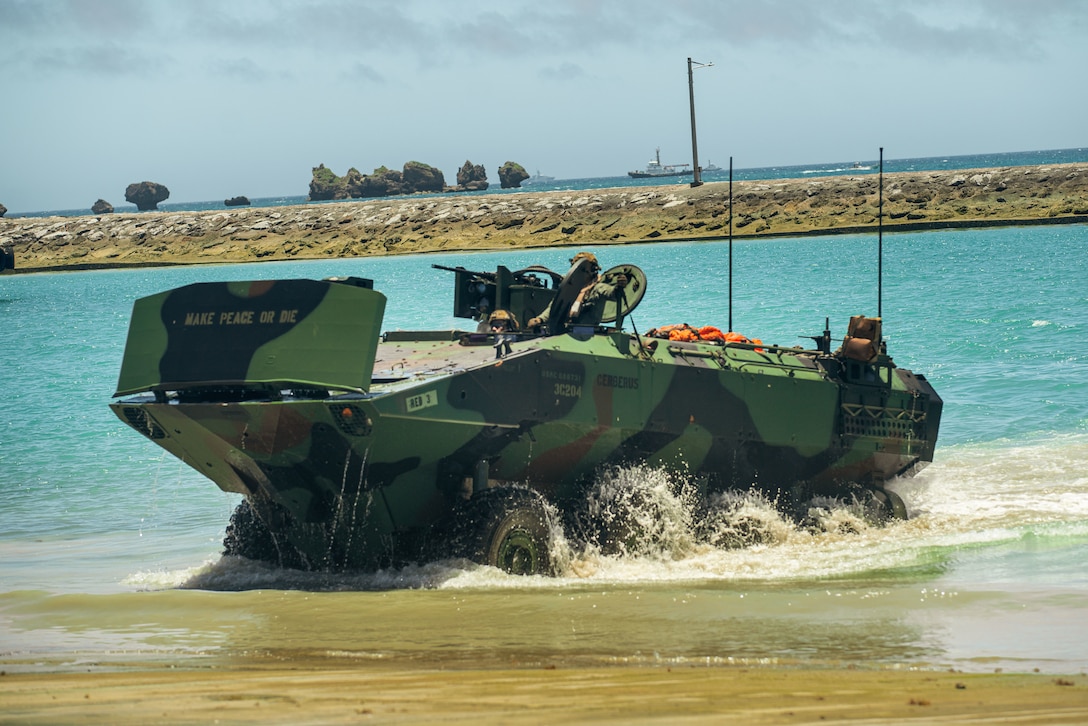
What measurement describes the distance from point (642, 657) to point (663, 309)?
76.8 ft

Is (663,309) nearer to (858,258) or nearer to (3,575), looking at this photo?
(858,258)

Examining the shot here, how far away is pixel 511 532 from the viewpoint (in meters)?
11.4

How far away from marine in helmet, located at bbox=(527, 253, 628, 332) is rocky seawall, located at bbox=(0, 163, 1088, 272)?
45.5 meters

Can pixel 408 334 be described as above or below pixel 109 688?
above

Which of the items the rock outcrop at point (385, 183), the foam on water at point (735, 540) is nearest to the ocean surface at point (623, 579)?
the foam on water at point (735, 540)

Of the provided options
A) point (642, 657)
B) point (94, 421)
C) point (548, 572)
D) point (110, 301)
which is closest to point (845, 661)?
point (642, 657)

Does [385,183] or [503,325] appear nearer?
[503,325]

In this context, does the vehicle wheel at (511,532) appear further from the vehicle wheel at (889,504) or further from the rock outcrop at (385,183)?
the rock outcrop at (385,183)

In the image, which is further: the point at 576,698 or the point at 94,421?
the point at 94,421

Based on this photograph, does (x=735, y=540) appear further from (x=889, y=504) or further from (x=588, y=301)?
(x=588, y=301)

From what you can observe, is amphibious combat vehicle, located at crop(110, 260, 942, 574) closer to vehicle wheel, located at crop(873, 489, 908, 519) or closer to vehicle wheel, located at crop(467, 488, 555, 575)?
vehicle wheel, located at crop(467, 488, 555, 575)

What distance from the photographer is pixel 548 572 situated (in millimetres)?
11664

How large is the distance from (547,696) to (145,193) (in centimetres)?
15596

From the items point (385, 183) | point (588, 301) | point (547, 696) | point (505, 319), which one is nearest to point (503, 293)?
point (505, 319)
